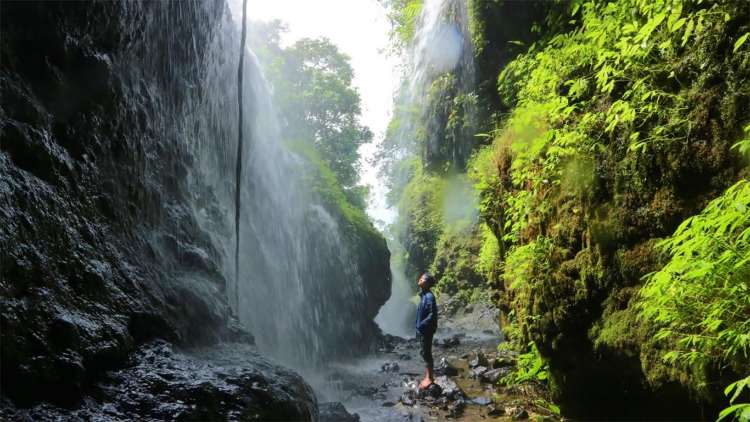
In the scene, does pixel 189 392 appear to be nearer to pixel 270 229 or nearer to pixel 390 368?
pixel 390 368

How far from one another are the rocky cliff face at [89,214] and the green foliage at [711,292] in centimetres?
283

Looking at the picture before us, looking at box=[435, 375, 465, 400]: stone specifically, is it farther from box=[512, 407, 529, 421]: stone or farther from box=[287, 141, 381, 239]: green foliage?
box=[287, 141, 381, 239]: green foliage

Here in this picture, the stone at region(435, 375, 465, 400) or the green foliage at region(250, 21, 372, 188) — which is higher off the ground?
the green foliage at region(250, 21, 372, 188)

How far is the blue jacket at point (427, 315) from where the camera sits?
24.5 feet

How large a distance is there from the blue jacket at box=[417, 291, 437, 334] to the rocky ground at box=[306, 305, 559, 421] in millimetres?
880

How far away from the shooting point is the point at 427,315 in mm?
7547

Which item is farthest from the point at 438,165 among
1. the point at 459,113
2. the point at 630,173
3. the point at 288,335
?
the point at 630,173

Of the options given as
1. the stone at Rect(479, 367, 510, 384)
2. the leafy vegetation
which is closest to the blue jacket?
the stone at Rect(479, 367, 510, 384)

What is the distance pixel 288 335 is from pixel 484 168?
694 cm

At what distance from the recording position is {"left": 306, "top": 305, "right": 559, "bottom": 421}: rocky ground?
570cm

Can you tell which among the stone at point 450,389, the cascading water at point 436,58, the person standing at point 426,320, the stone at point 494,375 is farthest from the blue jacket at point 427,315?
the cascading water at point 436,58

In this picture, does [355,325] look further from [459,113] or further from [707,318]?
[707,318]

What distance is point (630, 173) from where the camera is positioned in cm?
378

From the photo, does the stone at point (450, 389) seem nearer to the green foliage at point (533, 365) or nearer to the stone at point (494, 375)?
the stone at point (494, 375)
